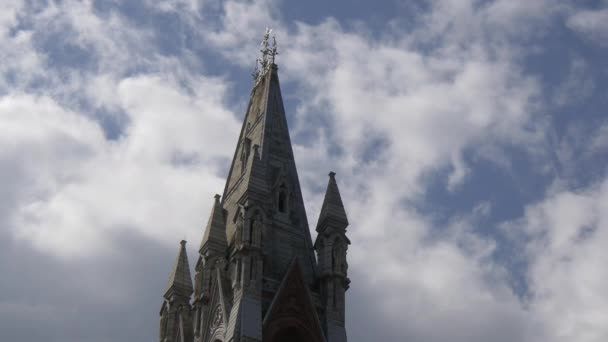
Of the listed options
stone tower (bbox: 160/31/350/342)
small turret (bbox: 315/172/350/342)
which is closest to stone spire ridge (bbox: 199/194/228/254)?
stone tower (bbox: 160/31/350/342)

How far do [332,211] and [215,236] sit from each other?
219 inches

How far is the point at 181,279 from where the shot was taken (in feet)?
163

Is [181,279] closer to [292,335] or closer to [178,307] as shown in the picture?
[178,307]

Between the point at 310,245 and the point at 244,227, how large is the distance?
13.9 ft

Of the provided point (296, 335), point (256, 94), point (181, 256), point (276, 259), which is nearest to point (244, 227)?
point (276, 259)

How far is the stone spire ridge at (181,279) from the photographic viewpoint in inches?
1937

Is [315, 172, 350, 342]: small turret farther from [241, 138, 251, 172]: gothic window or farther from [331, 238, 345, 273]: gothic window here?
[241, 138, 251, 172]: gothic window

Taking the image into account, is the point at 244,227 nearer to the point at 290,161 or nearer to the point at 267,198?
the point at 267,198

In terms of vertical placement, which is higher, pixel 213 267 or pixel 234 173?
pixel 234 173

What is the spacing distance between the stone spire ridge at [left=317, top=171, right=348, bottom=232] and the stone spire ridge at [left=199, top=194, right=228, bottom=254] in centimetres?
452

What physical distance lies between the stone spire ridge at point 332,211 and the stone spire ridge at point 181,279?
7961mm

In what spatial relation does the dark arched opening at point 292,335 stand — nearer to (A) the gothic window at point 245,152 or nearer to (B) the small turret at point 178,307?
(B) the small turret at point 178,307

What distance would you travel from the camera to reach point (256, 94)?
5359 cm

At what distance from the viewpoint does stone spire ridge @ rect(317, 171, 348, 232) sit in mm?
45719
